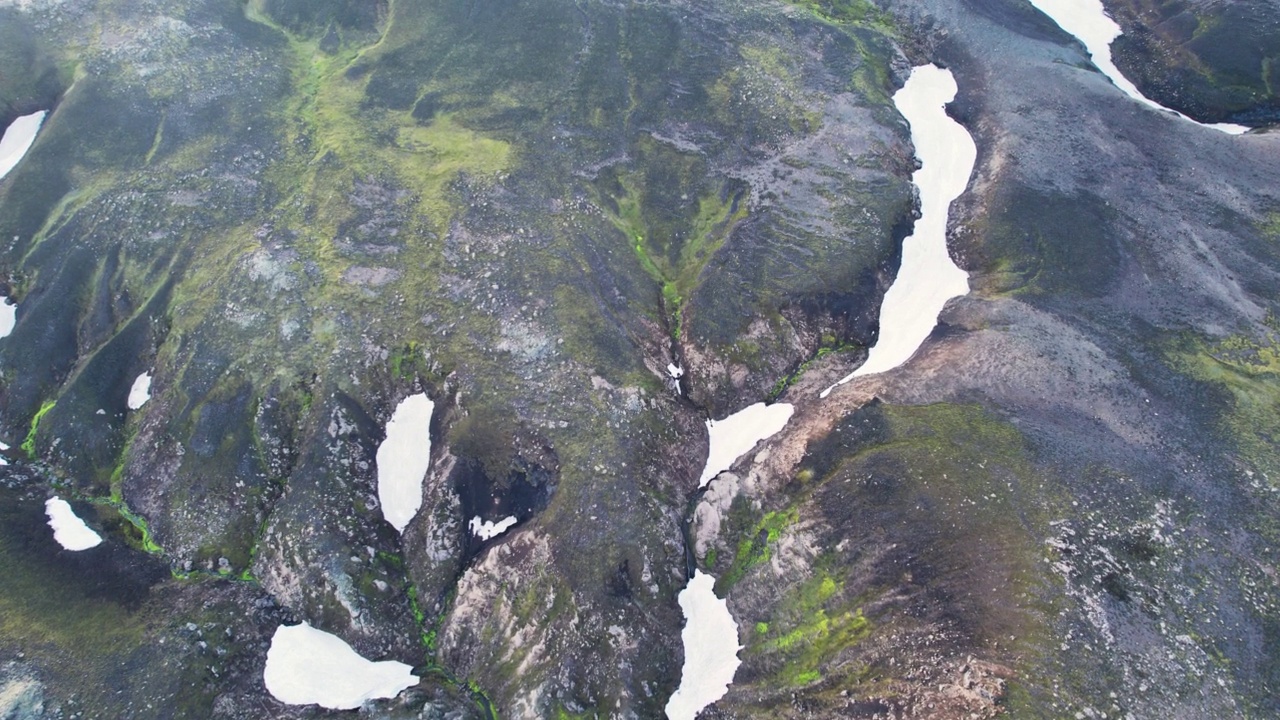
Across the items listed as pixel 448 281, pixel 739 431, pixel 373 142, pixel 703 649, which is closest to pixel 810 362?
pixel 739 431

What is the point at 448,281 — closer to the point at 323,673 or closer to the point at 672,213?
the point at 672,213

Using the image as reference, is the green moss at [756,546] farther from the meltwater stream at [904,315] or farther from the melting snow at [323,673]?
the melting snow at [323,673]

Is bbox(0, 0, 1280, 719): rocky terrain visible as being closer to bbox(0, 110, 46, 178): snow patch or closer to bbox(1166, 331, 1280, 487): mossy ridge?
bbox(1166, 331, 1280, 487): mossy ridge

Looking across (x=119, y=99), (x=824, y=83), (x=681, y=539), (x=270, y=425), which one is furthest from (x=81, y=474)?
(x=824, y=83)

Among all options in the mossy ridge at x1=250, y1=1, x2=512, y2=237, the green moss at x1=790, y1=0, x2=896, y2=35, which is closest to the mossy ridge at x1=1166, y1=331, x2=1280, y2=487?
the green moss at x1=790, y1=0, x2=896, y2=35

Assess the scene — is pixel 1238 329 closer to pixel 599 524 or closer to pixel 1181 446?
pixel 1181 446

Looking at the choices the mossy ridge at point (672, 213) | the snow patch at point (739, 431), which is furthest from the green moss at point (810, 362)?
the mossy ridge at point (672, 213)
